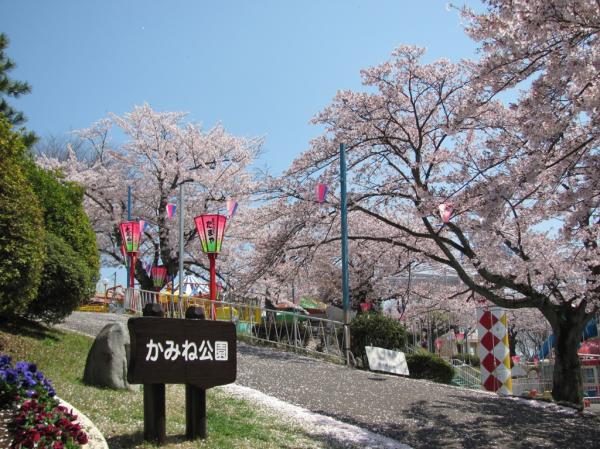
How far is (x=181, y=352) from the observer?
5637 mm

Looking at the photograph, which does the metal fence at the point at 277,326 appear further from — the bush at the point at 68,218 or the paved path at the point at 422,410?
the bush at the point at 68,218

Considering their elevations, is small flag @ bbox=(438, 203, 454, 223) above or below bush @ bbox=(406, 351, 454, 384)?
above

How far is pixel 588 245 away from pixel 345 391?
20.5 ft

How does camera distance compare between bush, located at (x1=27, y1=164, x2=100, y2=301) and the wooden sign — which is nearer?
the wooden sign

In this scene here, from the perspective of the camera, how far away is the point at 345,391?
994 centimetres

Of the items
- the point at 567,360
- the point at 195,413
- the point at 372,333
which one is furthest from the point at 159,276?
the point at 195,413

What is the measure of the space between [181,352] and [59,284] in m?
5.47

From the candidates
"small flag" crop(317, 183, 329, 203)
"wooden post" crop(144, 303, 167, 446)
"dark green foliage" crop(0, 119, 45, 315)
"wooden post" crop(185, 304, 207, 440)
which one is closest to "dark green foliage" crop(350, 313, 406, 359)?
"small flag" crop(317, 183, 329, 203)

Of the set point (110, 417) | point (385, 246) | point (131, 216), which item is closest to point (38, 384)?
point (110, 417)

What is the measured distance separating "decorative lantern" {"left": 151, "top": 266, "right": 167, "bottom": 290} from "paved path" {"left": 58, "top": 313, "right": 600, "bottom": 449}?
558 inches

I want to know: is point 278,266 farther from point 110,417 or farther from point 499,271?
point 110,417

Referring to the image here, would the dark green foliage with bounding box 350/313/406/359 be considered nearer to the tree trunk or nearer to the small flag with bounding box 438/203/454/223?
the tree trunk

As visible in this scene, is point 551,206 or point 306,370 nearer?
point 551,206

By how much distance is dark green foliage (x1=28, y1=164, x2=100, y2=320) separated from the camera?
1035 centimetres
